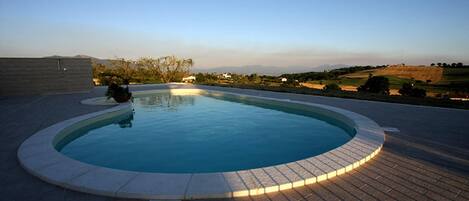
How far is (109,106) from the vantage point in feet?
33.8

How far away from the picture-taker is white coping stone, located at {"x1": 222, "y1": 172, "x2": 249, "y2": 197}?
3.11 meters

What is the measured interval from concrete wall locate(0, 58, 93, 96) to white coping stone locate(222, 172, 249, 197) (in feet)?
46.2

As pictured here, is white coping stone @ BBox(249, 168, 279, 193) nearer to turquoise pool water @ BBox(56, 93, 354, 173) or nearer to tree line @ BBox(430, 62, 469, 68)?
turquoise pool water @ BBox(56, 93, 354, 173)

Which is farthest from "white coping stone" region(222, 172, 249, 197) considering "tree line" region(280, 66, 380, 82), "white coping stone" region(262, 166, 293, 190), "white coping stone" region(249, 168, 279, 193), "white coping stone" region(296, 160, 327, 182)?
"tree line" region(280, 66, 380, 82)

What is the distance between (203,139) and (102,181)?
3705 mm

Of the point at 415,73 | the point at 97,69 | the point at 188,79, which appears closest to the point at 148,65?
the point at 188,79

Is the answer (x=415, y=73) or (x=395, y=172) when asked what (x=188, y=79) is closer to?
(x=395, y=172)

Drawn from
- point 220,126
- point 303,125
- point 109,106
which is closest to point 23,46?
point 109,106

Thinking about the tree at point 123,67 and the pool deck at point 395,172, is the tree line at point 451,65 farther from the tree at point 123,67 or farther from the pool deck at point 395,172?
the tree at point 123,67

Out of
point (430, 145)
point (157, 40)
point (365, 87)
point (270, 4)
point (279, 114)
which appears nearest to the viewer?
point (430, 145)

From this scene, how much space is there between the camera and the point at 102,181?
3.34m

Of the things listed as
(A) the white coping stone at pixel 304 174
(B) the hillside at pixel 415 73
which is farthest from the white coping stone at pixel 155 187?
(B) the hillside at pixel 415 73

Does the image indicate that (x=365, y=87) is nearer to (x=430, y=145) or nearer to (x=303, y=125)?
(x=303, y=125)

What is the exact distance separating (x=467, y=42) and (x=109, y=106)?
28.3 m
